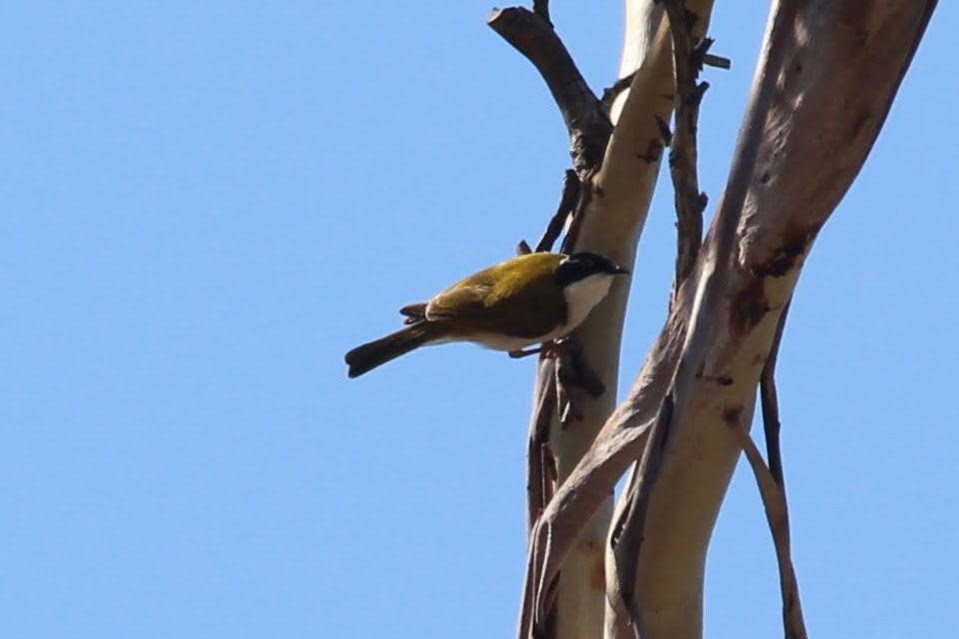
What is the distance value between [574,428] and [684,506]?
88cm

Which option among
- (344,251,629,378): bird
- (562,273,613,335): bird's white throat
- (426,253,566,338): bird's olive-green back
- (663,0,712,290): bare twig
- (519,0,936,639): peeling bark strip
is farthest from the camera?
(426,253,566,338): bird's olive-green back

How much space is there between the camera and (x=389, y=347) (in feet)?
18.8

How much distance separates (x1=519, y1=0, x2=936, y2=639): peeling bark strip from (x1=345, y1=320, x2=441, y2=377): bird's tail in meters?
2.78

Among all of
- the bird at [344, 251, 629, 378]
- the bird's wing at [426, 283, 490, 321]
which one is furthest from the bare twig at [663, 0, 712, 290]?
the bird's wing at [426, 283, 490, 321]

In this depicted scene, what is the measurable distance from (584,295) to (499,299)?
1.42 metres

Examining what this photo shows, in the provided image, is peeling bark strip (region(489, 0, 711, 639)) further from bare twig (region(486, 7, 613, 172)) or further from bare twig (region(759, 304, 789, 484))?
bare twig (region(759, 304, 789, 484))

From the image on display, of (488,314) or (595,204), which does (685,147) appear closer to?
(595,204)

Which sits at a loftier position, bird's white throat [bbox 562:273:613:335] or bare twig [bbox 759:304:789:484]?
bird's white throat [bbox 562:273:613:335]

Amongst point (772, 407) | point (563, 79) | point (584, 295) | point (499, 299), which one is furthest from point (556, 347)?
point (499, 299)

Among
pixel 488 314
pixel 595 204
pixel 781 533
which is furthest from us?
pixel 488 314

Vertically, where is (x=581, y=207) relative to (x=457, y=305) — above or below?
below

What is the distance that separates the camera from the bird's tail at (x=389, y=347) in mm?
5676

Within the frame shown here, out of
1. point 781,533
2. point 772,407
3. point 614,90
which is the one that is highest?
point 614,90

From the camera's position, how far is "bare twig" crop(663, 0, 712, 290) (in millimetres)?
2852
